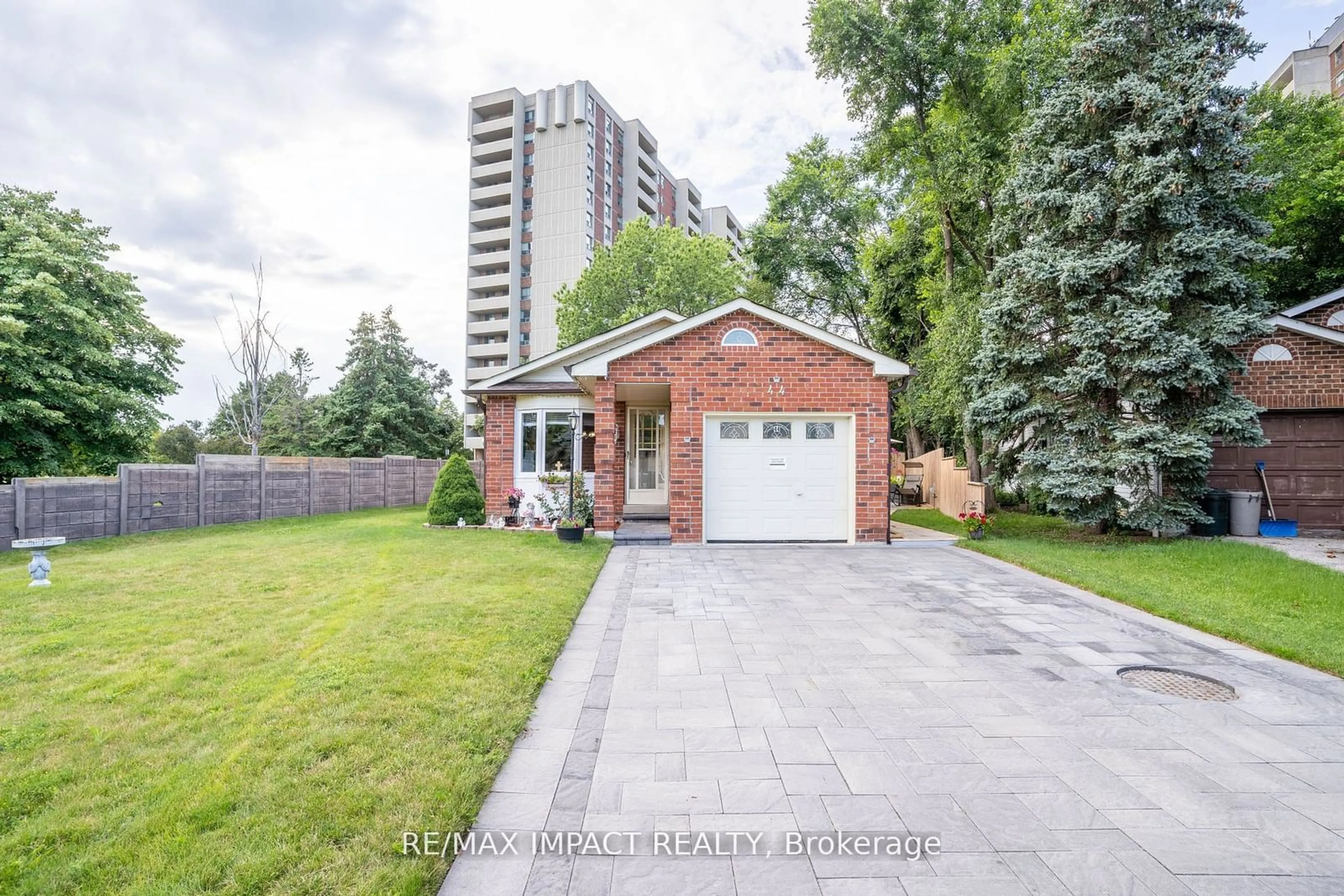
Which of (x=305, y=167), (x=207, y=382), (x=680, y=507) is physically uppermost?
(x=305, y=167)

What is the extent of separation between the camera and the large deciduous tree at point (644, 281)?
23.7 m

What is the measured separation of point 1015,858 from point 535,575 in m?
5.79

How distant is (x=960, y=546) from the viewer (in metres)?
10.1

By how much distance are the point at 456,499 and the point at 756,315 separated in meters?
7.74

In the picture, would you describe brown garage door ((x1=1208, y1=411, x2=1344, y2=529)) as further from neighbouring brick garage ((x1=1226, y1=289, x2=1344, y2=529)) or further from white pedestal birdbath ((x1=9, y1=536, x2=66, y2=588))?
white pedestal birdbath ((x1=9, y1=536, x2=66, y2=588))

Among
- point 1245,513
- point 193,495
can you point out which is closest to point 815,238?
point 1245,513

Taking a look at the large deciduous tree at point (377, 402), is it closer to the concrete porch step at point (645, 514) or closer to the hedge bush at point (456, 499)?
the hedge bush at point (456, 499)

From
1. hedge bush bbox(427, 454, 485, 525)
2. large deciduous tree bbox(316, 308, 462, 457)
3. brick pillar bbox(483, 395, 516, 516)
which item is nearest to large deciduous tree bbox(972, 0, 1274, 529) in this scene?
brick pillar bbox(483, 395, 516, 516)

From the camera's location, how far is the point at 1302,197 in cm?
1445

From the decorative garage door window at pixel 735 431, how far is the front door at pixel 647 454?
282cm

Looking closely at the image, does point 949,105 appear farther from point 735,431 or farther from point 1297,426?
point 735,431

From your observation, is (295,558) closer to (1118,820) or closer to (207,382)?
(1118,820)

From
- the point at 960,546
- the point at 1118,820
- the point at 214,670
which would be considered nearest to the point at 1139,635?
the point at 1118,820

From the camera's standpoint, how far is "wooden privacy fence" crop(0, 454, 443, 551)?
368 inches
